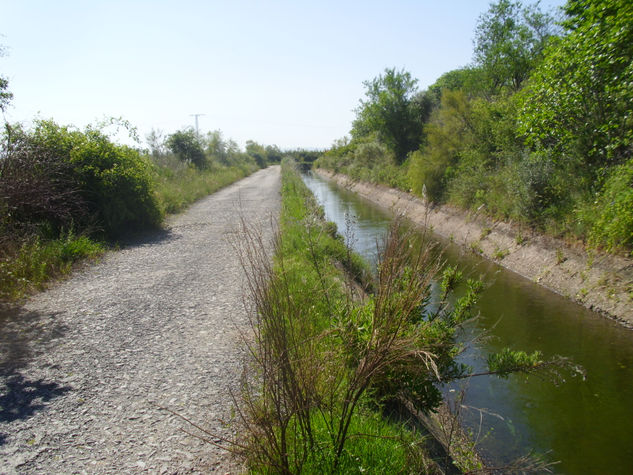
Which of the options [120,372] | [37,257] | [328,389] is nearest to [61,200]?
[37,257]

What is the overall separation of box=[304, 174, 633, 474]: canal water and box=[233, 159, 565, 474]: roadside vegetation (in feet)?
1.37

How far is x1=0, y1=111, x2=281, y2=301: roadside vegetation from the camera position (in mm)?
7348

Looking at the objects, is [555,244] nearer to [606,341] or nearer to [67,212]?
[606,341]

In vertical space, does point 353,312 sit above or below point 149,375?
above

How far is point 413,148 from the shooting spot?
3000 centimetres

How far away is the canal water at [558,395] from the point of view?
13.7ft

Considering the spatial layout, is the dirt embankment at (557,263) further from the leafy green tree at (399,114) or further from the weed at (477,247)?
the leafy green tree at (399,114)

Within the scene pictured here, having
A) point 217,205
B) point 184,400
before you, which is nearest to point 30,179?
point 184,400

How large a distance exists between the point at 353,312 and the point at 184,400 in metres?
1.76

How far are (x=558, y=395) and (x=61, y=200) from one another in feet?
36.2

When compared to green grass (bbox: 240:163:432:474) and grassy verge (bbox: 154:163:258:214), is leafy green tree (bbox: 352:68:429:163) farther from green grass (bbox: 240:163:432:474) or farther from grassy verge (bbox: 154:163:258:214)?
green grass (bbox: 240:163:432:474)

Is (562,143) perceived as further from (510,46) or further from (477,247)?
(510,46)

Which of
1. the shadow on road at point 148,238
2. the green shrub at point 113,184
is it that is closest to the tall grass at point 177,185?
the green shrub at point 113,184

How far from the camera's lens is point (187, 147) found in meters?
32.6
